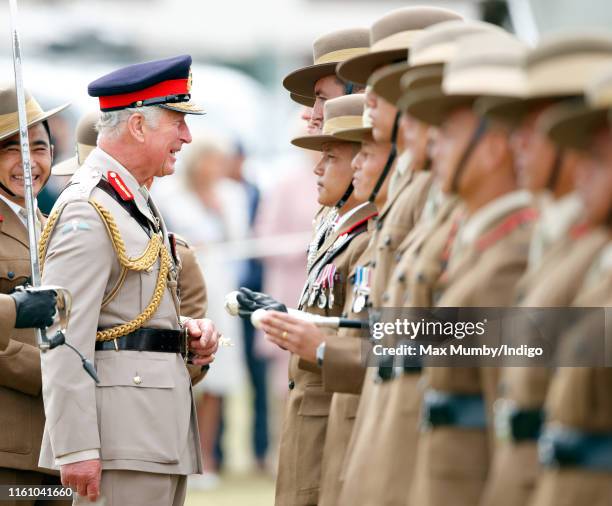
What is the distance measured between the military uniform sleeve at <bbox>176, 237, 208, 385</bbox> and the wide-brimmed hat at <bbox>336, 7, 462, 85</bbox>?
206cm

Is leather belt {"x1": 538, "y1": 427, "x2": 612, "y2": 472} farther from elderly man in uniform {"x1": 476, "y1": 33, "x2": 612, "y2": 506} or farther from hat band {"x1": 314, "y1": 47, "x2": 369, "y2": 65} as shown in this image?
hat band {"x1": 314, "y1": 47, "x2": 369, "y2": 65}

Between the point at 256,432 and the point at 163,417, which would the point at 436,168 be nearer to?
the point at 163,417

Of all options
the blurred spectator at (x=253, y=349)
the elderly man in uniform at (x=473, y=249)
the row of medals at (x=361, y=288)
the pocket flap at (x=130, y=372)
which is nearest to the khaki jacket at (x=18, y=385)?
the pocket flap at (x=130, y=372)

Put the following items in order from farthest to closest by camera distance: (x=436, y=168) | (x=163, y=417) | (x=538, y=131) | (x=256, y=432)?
1. (x=256, y=432)
2. (x=163, y=417)
3. (x=436, y=168)
4. (x=538, y=131)

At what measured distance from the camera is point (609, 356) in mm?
3121

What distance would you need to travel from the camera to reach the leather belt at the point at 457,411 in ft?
11.9

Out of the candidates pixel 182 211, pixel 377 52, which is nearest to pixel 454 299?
pixel 377 52

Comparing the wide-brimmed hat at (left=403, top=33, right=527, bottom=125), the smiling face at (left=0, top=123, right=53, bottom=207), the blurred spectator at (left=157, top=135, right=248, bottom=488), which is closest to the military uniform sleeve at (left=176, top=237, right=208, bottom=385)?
the smiling face at (left=0, top=123, right=53, bottom=207)

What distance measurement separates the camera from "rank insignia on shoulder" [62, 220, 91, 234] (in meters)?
5.29

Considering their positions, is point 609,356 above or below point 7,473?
above

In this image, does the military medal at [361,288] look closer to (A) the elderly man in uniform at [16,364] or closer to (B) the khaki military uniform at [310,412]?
(B) the khaki military uniform at [310,412]

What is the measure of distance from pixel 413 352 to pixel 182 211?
8409mm

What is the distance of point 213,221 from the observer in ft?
40.9

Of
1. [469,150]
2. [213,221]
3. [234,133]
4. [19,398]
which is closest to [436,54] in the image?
[469,150]
